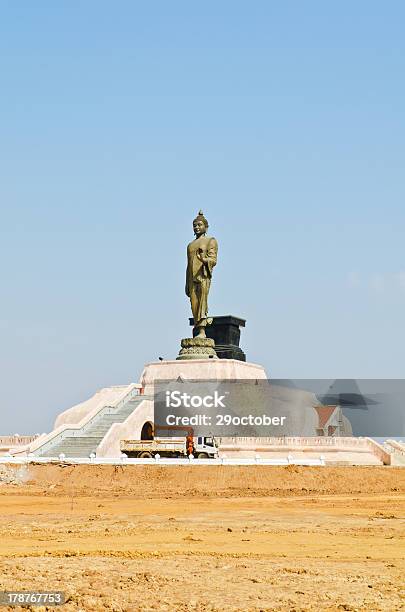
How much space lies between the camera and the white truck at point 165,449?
3934 centimetres

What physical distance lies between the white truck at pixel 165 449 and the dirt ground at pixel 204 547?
4510 millimetres

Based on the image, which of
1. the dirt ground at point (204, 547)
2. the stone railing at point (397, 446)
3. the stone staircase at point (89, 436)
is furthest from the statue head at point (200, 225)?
the dirt ground at point (204, 547)

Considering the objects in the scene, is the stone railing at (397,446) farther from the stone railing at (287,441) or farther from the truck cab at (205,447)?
the truck cab at (205,447)

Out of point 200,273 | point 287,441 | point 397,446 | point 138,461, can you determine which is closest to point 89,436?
point 138,461

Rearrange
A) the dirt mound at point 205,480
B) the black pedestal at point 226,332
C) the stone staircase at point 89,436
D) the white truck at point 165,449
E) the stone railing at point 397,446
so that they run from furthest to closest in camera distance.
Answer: the black pedestal at point 226,332
the stone railing at point 397,446
the stone staircase at point 89,436
the white truck at point 165,449
the dirt mound at point 205,480

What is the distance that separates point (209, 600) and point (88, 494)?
21.2 meters

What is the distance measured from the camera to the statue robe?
52500 mm

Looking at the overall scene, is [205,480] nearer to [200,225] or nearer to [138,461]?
[138,461]

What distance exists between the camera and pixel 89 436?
144 ft

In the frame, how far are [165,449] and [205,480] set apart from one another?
428 centimetres

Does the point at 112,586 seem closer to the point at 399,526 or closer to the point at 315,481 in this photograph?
the point at 399,526

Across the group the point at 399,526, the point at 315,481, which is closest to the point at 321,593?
the point at 399,526

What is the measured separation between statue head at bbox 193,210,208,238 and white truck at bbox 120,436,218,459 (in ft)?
51.9

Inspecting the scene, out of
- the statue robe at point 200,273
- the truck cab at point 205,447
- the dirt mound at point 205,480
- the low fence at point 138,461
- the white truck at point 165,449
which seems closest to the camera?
the dirt mound at point 205,480
